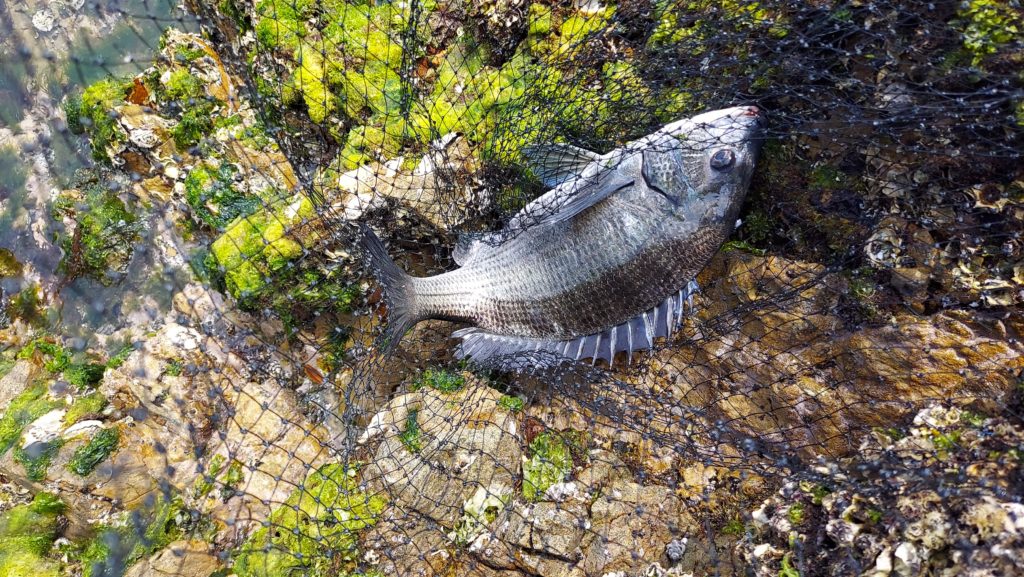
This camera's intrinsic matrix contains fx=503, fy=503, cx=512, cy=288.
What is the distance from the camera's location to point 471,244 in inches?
138

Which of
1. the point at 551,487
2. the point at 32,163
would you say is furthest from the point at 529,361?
the point at 32,163

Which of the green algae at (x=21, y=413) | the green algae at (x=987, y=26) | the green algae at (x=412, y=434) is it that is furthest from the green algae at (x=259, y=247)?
the green algae at (x=987, y=26)

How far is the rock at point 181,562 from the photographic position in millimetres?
3668

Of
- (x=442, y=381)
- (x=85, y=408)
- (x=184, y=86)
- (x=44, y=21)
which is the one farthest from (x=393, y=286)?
(x=44, y=21)

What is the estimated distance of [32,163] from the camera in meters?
5.06

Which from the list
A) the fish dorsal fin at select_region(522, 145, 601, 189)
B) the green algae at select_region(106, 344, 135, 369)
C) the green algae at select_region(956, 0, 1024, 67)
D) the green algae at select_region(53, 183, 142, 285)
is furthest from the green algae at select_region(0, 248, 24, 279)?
the green algae at select_region(956, 0, 1024, 67)

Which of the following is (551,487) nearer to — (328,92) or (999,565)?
(999,565)

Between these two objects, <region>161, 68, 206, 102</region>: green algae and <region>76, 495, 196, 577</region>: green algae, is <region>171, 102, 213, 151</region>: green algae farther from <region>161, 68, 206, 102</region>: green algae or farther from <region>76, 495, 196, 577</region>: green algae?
<region>76, 495, 196, 577</region>: green algae

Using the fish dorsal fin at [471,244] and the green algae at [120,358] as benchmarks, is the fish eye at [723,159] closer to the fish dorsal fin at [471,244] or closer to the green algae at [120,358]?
the fish dorsal fin at [471,244]

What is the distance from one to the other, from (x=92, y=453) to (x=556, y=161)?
172 inches

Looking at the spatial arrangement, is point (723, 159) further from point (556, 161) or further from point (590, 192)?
point (556, 161)

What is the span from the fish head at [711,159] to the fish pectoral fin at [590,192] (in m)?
0.18

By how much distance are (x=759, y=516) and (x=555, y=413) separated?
1419mm

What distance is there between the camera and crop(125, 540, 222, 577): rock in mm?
3668
